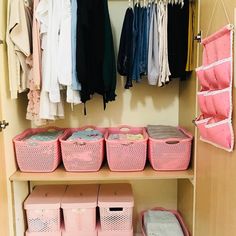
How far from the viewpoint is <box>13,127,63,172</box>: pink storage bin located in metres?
1.73

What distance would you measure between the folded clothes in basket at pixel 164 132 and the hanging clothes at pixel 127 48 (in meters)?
0.42

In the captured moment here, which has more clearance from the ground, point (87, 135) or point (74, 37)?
Result: point (74, 37)

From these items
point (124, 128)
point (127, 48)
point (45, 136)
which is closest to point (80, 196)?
point (45, 136)

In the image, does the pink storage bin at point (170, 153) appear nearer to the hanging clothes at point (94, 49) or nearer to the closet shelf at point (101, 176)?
the closet shelf at point (101, 176)

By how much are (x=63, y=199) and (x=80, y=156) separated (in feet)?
1.22

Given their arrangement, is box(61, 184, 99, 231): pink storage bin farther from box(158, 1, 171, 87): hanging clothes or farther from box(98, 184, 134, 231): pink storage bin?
box(158, 1, 171, 87): hanging clothes

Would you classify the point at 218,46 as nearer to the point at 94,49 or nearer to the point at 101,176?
the point at 94,49

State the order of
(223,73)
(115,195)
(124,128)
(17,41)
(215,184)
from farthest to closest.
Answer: (124,128) < (115,195) < (17,41) < (215,184) < (223,73)

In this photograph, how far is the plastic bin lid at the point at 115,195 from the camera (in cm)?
183

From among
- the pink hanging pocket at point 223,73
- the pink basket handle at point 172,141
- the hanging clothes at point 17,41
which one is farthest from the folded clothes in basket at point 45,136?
the pink hanging pocket at point 223,73

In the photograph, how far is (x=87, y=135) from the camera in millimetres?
1894

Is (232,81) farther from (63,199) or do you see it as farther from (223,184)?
(63,199)

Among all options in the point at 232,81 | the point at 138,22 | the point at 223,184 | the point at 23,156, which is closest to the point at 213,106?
the point at 232,81

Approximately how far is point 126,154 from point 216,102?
0.74 meters
